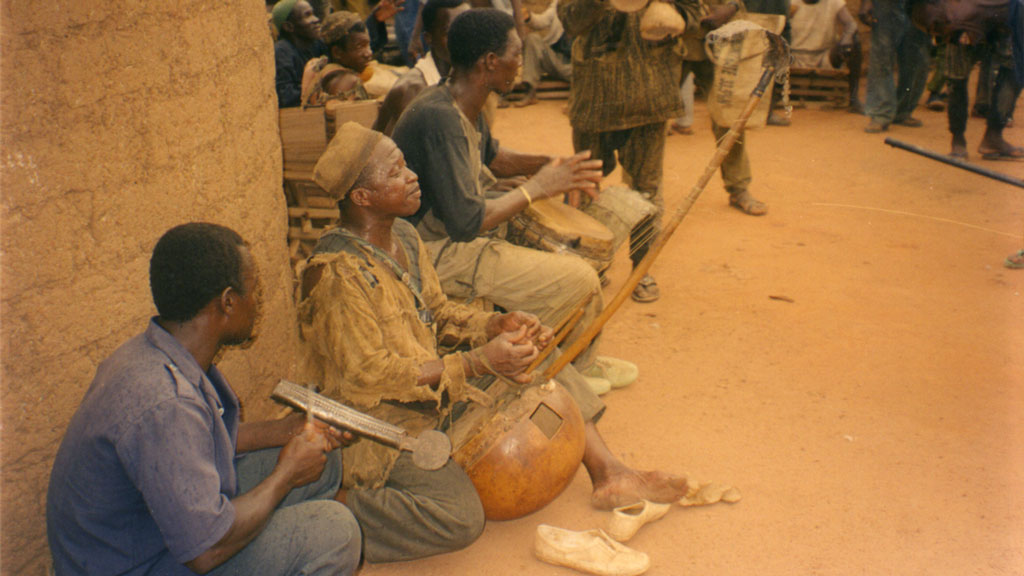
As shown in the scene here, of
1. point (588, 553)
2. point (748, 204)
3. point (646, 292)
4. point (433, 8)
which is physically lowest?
point (588, 553)

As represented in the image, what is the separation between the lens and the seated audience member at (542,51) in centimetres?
1104

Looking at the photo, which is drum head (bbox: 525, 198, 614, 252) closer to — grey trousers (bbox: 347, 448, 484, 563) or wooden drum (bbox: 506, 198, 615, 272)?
wooden drum (bbox: 506, 198, 615, 272)

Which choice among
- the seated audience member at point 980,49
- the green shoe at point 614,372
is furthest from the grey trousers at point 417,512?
the seated audience member at point 980,49

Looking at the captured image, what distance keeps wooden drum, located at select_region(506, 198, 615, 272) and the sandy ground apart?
0.78 m

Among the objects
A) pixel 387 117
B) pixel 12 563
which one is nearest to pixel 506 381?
pixel 12 563

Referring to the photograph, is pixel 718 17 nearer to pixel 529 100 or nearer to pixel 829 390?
pixel 829 390

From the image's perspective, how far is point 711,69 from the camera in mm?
6469

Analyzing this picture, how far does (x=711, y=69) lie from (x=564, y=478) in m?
4.28

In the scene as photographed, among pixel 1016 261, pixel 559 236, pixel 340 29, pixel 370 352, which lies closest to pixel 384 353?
pixel 370 352

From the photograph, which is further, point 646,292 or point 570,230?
point 646,292

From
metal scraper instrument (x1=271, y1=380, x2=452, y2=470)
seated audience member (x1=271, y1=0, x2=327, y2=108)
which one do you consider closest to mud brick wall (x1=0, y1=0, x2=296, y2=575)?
metal scraper instrument (x1=271, y1=380, x2=452, y2=470)

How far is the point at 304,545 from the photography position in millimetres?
2436

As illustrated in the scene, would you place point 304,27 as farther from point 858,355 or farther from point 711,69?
point 858,355

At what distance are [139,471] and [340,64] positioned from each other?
4.42 m
